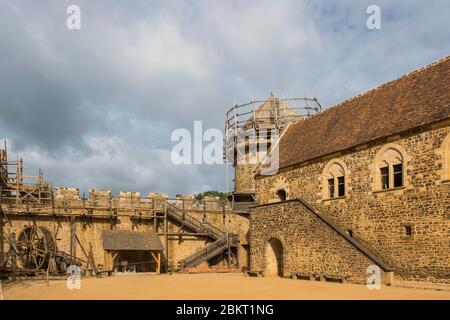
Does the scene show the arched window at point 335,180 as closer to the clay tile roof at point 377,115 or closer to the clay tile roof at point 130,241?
the clay tile roof at point 377,115

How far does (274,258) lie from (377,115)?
349 inches

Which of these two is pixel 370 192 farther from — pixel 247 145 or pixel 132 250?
pixel 247 145

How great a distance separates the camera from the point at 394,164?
20984mm

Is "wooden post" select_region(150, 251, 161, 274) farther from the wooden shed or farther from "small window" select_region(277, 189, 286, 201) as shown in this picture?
"small window" select_region(277, 189, 286, 201)

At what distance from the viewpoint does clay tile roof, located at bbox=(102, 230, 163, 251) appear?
95.5 feet

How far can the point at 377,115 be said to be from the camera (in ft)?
77.3

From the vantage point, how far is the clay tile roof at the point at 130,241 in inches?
1147

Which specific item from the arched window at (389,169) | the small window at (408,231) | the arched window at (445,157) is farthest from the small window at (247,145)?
the arched window at (445,157)

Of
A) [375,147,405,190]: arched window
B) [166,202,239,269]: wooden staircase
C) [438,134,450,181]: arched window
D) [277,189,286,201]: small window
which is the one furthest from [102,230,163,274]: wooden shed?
[438,134,450,181]: arched window

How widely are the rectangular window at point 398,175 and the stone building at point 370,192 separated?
53mm

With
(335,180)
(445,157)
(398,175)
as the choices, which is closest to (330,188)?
(335,180)

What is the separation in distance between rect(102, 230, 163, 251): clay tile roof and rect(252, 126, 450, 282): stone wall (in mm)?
11066

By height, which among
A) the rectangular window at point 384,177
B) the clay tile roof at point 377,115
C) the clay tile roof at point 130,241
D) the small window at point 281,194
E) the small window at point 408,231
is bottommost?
the clay tile roof at point 130,241
